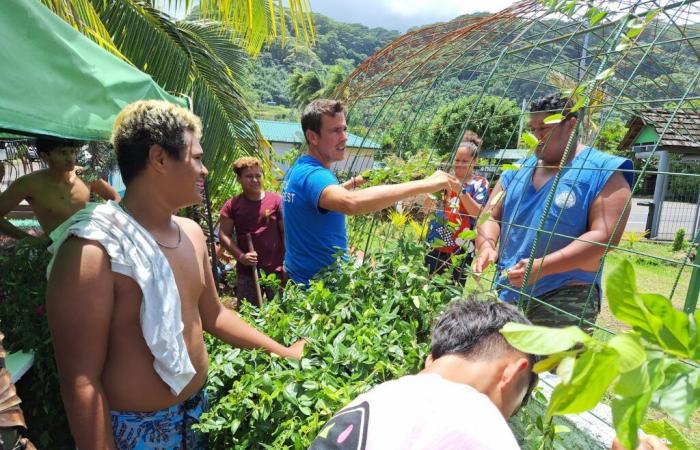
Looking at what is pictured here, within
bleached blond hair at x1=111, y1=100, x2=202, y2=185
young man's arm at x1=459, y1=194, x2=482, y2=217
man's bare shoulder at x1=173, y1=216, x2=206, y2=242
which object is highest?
bleached blond hair at x1=111, y1=100, x2=202, y2=185

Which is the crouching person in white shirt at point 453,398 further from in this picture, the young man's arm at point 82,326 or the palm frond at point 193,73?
the palm frond at point 193,73

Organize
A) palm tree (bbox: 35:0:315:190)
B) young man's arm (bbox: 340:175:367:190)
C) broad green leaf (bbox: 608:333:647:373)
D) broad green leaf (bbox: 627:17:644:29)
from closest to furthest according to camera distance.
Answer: broad green leaf (bbox: 608:333:647:373), broad green leaf (bbox: 627:17:644:29), young man's arm (bbox: 340:175:367:190), palm tree (bbox: 35:0:315:190)

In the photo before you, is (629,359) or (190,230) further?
(190,230)

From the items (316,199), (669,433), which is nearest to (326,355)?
(316,199)

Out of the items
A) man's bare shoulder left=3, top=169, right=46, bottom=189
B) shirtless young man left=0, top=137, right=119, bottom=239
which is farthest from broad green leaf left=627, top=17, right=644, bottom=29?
man's bare shoulder left=3, top=169, right=46, bottom=189

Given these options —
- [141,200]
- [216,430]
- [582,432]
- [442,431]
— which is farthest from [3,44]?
[582,432]

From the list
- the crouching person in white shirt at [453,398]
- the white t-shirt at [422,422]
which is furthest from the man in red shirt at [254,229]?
the white t-shirt at [422,422]

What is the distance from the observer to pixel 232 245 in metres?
4.33

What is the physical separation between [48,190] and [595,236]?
4.12 meters

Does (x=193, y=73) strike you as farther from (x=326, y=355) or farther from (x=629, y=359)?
(x=629, y=359)

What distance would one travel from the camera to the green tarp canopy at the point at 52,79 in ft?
5.80

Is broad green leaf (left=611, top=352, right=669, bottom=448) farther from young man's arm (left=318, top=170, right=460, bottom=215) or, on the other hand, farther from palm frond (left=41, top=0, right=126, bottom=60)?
palm frond (left=41, top=0, right=126, bottom=60)

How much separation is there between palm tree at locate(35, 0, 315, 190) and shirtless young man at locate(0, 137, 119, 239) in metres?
1.33

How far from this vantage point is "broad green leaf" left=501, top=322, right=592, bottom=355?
0.36 metres
